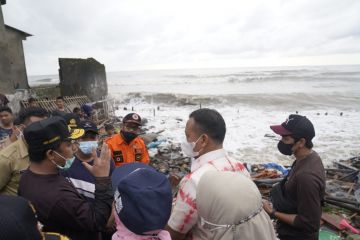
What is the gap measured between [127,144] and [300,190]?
3.19m

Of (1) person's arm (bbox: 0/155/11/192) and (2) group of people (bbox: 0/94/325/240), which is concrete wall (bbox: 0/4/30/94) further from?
(2) group of people (bbox: 0/94/325/240)

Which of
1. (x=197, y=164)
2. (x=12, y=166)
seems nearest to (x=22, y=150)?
(x=12, y=166)

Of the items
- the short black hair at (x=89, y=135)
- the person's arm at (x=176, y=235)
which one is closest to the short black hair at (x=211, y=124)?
the person's arm at (x=176, y=235)

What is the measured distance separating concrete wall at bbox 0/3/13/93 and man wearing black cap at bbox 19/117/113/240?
1551 centimetres

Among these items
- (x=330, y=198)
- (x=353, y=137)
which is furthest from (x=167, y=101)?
(x=330, y=198)

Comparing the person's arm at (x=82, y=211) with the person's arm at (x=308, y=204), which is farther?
the person's arm at (x=308, y=204)

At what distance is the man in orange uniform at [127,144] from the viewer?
4637mm

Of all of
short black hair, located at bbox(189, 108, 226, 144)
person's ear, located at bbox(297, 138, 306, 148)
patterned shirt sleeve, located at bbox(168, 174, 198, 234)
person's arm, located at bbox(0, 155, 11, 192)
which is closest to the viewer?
patterned shirt sleeve, located at bbox(168, 174, 198, 234)

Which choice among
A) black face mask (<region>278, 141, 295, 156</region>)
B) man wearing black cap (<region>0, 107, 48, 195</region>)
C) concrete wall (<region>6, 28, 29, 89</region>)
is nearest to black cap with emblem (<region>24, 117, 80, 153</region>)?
man wearing black cap (<region>0, 107, 48, 195</region>)

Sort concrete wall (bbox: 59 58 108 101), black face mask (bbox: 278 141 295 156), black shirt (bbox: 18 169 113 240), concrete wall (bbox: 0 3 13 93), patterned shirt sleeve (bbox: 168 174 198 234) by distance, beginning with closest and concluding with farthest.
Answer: patterned shirt sleeve (bbox: 168 174 198 234), black shirt (bbox: 18 169 113 240), black face mask (bbox: 278 141 295 156), concrete wall (bbox: 0 3 13 93), concrete wall (bbox: 59 58 108 101)

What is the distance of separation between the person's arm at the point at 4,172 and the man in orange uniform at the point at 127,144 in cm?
196

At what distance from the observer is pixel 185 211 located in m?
1.75

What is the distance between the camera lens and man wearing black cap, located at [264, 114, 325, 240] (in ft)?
8.29

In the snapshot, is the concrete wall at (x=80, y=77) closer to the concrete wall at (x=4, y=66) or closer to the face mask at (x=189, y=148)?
the concrete wall at (x=4, y=66)
